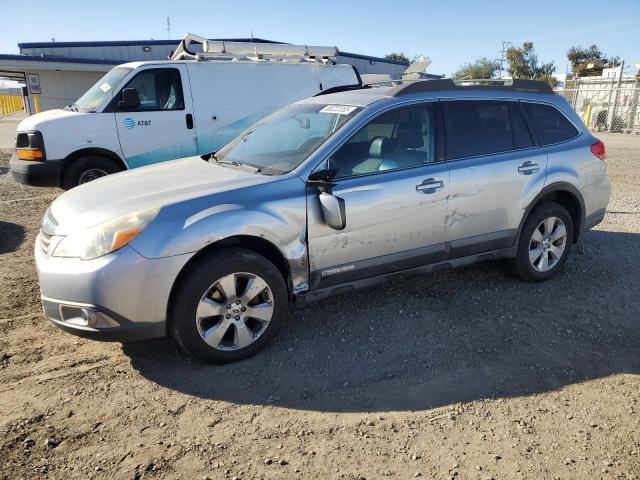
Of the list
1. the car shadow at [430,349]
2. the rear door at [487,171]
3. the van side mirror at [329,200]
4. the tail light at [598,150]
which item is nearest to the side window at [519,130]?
the rear door at [487,171]

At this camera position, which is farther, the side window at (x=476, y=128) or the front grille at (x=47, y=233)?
the side window at (x=476, y=128)

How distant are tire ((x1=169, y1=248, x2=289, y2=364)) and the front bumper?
Answer: 0.13 m

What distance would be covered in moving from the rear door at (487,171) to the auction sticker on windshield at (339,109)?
32.9 inches

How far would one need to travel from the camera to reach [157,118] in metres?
7.89

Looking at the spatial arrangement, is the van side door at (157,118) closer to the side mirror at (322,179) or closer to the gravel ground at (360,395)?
the gravel ground at (360,395)

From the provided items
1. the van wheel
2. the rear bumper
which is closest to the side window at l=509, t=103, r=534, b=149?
the van wheel

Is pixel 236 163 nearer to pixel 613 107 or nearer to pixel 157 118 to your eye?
pixel 157 118

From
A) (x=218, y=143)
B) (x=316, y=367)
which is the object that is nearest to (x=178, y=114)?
(x=218, y=143)

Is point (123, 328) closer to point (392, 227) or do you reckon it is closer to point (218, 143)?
point (392, 227)

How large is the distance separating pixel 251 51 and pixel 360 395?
24.3 feet

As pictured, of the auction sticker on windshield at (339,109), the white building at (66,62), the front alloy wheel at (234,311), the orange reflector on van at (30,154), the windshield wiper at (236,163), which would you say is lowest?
the front alloy wheel at (234,311)

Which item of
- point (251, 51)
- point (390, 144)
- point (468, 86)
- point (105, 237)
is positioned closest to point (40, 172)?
point (251, 51)

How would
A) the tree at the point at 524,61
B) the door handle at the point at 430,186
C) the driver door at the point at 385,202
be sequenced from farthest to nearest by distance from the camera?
the tree at the point at 524,61 → the door handle at the point at 430,186 → the driver door at the point at 385,202

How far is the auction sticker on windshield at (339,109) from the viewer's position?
4.10 m
